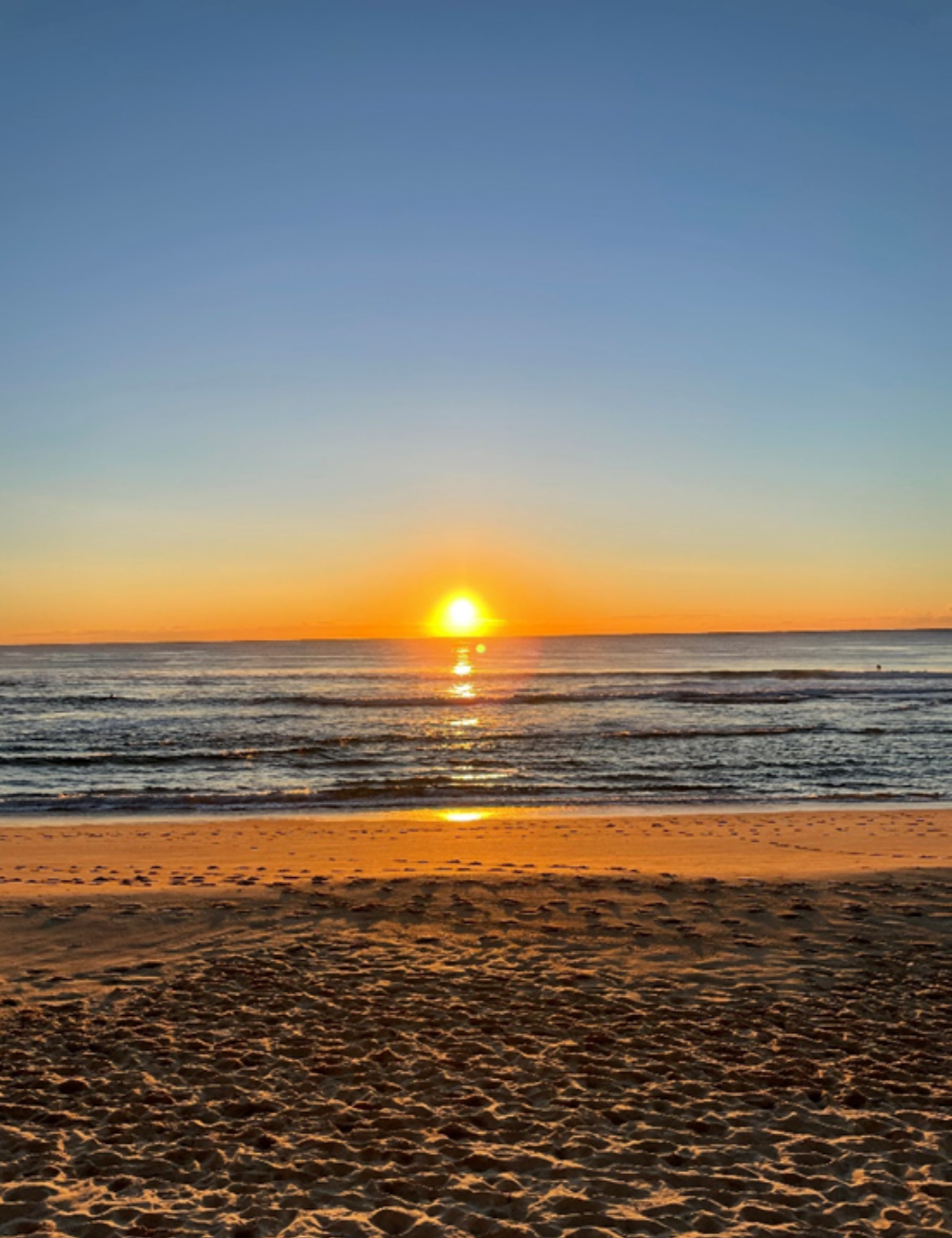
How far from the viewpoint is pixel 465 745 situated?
33.7 metres

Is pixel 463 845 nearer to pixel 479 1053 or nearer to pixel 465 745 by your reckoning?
pixel 479 1053

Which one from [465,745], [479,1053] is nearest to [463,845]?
[479,1053]

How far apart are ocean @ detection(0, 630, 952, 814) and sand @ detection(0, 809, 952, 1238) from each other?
10.4 meters

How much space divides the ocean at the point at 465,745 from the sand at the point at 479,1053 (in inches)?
409

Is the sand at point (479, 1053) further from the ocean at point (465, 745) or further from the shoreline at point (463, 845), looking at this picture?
the ocean at point (465, 745)

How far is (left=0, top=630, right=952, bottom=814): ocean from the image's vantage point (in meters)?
23.7

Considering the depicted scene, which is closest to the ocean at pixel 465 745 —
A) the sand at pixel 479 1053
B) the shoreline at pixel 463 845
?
the shoreline at pixel 463 845

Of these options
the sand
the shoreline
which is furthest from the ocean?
the sand

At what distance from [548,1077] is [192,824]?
14.4 meters

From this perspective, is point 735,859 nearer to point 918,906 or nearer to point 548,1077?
point 918,906

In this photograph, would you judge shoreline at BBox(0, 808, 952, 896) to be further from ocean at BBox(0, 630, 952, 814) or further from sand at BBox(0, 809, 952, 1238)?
ocean at BBox(0, 630, 952, 814)

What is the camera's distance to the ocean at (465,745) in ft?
77.7

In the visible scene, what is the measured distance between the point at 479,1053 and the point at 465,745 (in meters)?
26.5

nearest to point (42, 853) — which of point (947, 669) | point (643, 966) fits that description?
point (643, 966)
